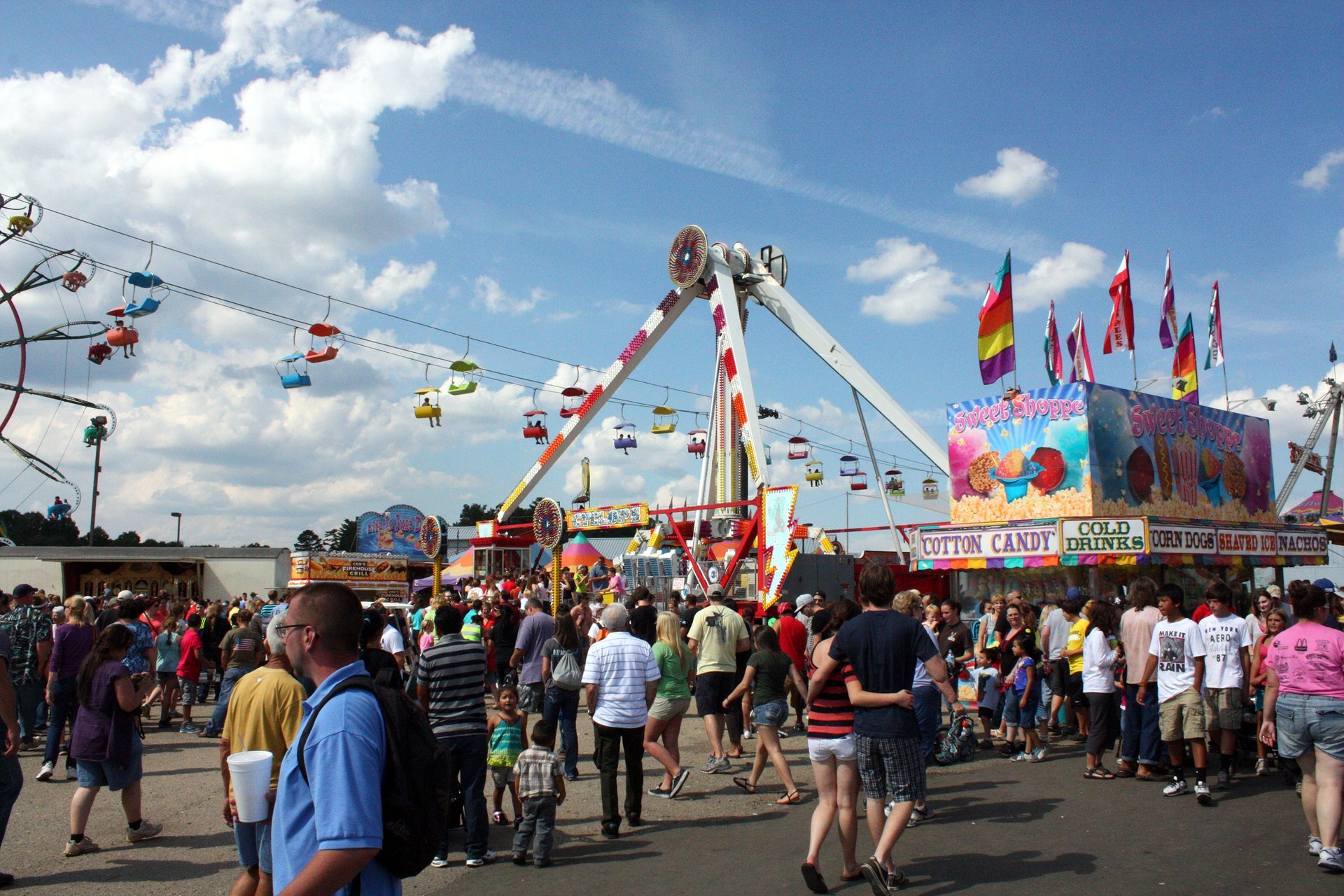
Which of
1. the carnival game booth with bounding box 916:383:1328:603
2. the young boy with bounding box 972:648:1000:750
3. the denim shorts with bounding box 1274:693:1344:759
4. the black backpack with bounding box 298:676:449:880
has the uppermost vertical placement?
the carnival game booth with bounding box 916:383:1328:603

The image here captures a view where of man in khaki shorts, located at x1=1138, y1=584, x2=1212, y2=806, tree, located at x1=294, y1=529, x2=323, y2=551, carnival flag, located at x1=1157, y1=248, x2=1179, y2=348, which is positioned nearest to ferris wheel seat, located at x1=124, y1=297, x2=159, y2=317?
man in khaki shorts, located at x1=1138, y1=584, x2=1212, y2=806

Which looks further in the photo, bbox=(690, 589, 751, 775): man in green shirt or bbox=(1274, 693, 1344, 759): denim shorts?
bbox=(690, 589, 751, 775): man in green shirt

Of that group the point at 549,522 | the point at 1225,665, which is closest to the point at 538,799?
the point at 1225,665

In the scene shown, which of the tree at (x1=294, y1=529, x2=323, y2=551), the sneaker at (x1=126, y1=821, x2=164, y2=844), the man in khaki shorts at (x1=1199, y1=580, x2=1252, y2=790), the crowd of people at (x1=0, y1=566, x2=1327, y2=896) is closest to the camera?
the crowd of people at (x1=0, y1=566, x2=1327, y2=896)

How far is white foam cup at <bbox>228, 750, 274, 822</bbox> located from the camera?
3.29 m

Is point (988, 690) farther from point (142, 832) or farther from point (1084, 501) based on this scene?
point (1084, 501)

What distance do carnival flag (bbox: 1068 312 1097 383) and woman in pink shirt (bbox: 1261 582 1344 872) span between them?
20.2m

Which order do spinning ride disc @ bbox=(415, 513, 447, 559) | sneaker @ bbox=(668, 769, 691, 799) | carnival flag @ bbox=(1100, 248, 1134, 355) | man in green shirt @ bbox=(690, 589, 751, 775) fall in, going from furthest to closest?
1. spinning ride disc @ bbox=(415, 513, 447, 559)
2. carnival flag @ bbox=(1100, 248, 1134, 355)
3. man in green shirt @ bbox=(690, 589, 751, 775)
4. sneaker @ bbox=(668, 769, 691, 799)

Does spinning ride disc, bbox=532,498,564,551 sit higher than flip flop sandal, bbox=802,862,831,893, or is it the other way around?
spinning ride disc, bbox=532,498,564,551

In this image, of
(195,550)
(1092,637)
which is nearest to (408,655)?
(1092,637)

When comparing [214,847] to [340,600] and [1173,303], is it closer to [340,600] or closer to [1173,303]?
Answer: [340,600]

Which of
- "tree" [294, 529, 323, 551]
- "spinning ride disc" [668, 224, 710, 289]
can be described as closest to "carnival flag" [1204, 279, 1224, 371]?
"spinning ride disc" [668, 224, 710, 289]

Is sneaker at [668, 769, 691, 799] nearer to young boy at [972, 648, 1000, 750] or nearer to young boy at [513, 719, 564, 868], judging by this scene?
young boy at [513, 719, 564, 868]

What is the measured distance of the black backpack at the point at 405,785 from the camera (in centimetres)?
233
